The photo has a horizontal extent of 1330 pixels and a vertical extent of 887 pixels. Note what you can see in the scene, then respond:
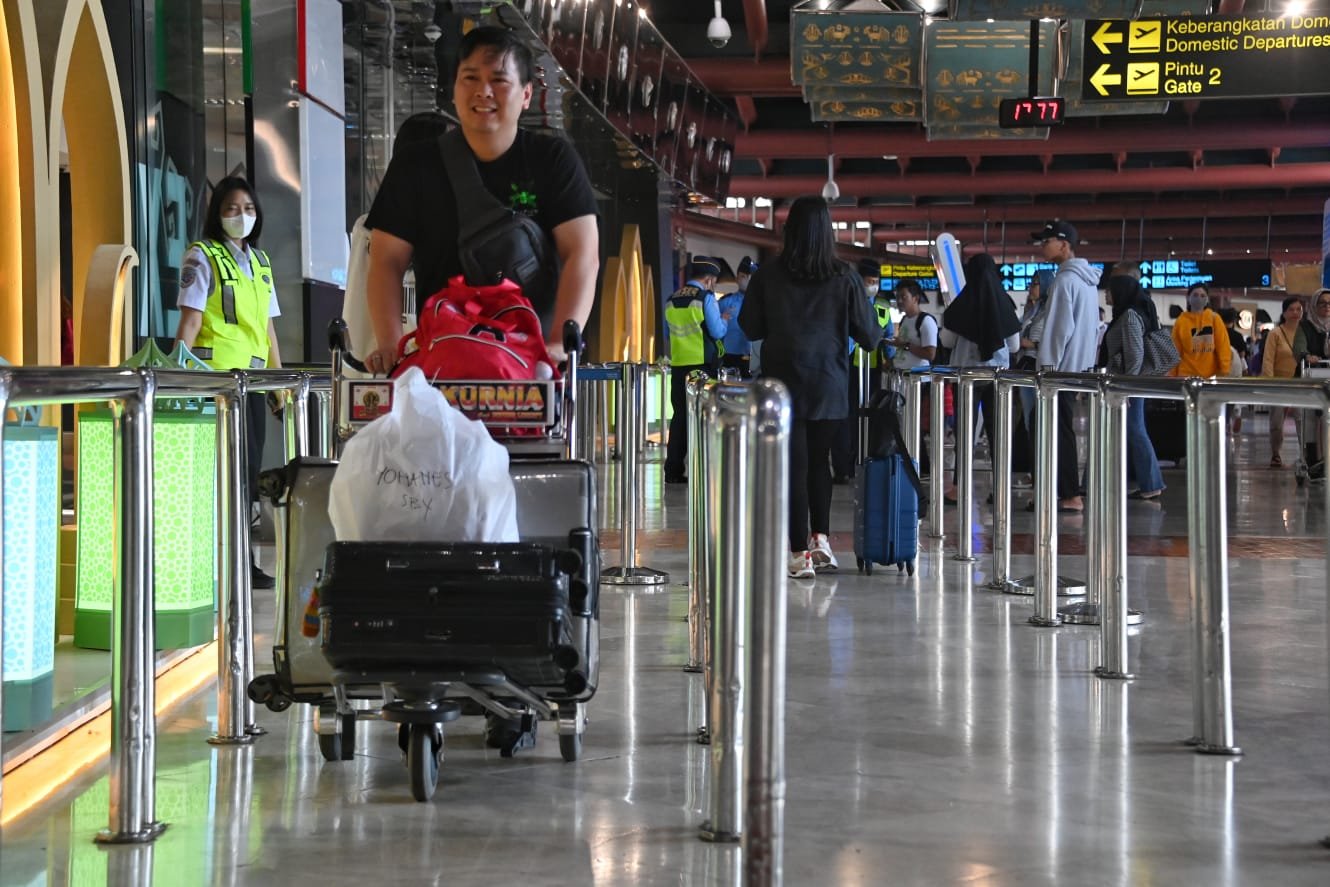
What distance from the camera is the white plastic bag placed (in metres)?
3.08

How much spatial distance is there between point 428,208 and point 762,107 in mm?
23604

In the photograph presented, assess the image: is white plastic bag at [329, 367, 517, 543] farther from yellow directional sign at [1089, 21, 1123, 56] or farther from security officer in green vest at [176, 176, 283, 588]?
yellow directional sign at [1089, 21, 1123, 56]

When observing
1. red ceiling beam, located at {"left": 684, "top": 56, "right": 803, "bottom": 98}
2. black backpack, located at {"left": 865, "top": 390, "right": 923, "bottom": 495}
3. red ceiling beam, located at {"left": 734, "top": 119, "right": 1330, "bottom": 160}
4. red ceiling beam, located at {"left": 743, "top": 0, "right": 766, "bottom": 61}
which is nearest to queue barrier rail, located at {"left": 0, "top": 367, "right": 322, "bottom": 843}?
black backpack, located at {"left": 865, "top": 390, "right": 923, "bottom": 495}

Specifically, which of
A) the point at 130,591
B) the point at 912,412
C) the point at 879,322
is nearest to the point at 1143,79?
the point at 879,322

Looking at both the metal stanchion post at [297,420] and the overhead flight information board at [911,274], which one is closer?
the metal stanchion post at [297,420]

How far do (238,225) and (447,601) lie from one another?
3547 mm

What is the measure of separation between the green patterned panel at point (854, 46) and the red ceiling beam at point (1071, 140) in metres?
10.8

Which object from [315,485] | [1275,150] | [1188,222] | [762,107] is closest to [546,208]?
[315,485]

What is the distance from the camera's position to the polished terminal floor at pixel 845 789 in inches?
112

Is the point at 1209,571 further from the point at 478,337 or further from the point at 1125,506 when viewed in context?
the point at 478,337

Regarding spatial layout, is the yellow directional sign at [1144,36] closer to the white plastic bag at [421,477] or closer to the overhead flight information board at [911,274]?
the white plastic bag at [421,477]

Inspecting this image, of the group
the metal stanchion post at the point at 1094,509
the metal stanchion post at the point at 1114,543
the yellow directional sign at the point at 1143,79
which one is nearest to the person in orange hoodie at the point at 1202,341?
the yellow directional sign at the point at 1143,79

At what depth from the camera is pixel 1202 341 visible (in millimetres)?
13289

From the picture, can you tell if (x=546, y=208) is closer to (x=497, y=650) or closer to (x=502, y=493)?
(x=502, y=493)
